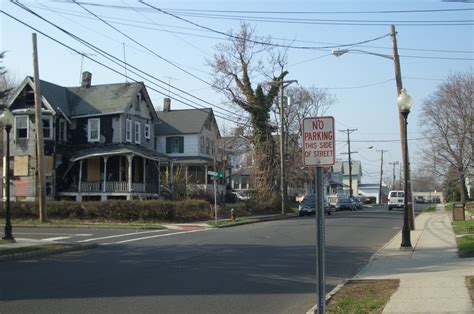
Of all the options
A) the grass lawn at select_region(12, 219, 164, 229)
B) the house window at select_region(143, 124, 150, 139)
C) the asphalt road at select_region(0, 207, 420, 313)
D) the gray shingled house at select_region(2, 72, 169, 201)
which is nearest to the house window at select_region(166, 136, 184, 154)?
the house window at select_region(143, 124, 150, 139)

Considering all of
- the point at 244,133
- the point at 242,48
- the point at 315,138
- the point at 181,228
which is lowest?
the point at 181,228

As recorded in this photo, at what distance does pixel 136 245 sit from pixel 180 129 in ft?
115

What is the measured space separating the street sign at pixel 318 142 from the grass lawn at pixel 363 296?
287cm

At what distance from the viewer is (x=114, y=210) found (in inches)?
1291

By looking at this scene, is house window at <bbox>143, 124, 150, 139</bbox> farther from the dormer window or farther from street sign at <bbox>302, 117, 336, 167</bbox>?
street sign at <bbox>302, 117, 336, 167</bbox>

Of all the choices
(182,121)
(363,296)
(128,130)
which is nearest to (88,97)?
(128,130)

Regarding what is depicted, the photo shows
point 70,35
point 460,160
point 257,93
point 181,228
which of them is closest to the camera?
point 70,35

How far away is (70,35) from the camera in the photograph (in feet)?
62.1

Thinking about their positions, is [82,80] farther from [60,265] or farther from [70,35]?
[60,265]

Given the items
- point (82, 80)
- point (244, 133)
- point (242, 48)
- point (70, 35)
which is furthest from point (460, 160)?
point (70, 35)

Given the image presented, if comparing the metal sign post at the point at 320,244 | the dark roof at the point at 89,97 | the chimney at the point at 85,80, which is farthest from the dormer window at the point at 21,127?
the metal sign post at the point at 320,244

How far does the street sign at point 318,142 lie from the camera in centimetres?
684

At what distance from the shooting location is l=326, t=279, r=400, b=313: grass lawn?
28.2 ft

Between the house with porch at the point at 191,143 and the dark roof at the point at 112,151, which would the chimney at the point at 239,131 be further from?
the dark roof at the point at 112,151
